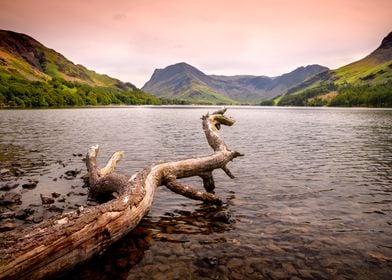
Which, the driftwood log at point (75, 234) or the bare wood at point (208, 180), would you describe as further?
the bare wood at point (208, 180)

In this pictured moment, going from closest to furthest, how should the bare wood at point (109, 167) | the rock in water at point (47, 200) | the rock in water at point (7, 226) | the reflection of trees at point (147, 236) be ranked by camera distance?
the reflection of trees at point (147, 236), the rock in water at point (7, 226), the rock in water at point (47, 200), the bare wood at point (109, 167)

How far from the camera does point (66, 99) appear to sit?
619ft

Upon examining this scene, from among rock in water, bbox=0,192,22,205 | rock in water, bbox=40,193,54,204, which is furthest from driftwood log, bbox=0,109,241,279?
rock in water, bbox=0,192,22,205

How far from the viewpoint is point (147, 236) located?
10.5 metres

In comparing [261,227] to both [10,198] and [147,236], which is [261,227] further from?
[10,198]

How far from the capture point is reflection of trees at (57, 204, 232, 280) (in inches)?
322

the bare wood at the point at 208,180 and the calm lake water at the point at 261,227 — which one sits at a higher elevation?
the bare wood at the point at 208,180

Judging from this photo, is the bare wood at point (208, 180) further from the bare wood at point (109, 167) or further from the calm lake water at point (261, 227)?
→ the bare wood at point (109, 167)

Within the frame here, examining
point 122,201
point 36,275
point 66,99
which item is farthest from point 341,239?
point 66,99

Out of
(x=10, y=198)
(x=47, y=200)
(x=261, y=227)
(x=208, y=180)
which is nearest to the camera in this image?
(x=261, y=227)

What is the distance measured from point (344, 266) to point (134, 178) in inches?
303

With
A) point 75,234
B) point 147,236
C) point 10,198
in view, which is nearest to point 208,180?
point 147,236

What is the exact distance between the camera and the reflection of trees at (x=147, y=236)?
8.18 metres

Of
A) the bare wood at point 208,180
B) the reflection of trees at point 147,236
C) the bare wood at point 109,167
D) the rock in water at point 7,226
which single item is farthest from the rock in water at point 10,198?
the bare wood at point 208,180
